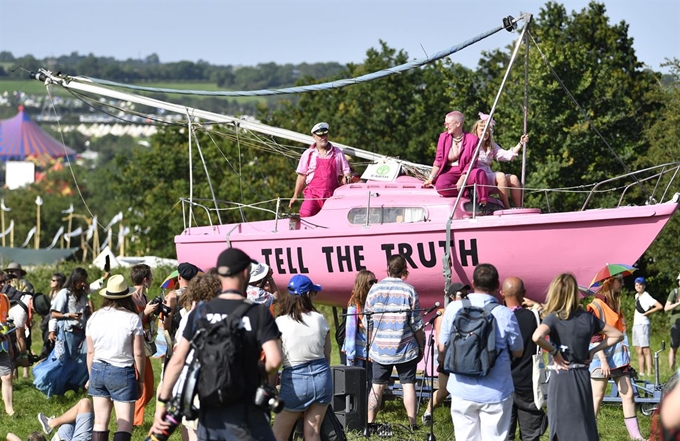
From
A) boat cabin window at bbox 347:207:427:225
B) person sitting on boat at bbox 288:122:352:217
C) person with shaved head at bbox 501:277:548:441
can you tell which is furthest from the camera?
person sitting on boat at bbox 288:122:352:217

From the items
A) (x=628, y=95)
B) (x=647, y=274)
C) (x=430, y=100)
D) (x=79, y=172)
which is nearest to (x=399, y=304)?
(x=647, y=274)

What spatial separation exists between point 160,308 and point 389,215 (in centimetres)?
579

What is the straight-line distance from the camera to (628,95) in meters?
41.0

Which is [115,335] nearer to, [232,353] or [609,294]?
[232,353]

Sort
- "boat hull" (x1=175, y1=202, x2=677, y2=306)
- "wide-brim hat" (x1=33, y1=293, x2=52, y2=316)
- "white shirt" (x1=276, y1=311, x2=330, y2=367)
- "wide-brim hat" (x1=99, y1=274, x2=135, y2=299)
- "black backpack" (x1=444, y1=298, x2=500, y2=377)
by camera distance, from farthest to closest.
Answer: "wide-brim hat" (x1=33, y1=293, x2=52, y2=316) → "boat hull" (x1=175, y1=202, x2=677, y2=306) → "wide-brim hat" (x1=99, y1=274, x2=135, y2=299) → "white shirt" (x1=276, y1=311, x2=330, y2=367) → "black backpack" (x1=444, y1=298, x2=500, y2=377)

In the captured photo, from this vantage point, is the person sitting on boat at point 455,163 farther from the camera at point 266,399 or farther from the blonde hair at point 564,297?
the camera at point 266,399

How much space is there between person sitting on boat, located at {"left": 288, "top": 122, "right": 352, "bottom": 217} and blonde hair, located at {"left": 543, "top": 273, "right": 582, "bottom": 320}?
331 inches

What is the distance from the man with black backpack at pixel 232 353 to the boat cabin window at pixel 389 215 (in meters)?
8.93

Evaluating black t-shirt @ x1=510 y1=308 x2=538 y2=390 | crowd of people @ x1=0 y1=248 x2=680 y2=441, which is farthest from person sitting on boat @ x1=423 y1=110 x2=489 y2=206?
black t-shirt @ x1=510 y1=308 x2=538 y2=390

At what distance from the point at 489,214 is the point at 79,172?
132081 mm

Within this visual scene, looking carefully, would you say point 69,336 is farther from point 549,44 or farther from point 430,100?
point 430,100

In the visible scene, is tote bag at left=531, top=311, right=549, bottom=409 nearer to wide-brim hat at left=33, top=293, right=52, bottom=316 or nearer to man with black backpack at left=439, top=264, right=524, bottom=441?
man with black backpack at left=439, top=264, right=524, bottom=441

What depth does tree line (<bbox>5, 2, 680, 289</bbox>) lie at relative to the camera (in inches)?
1390

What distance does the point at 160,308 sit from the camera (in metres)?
11.1
